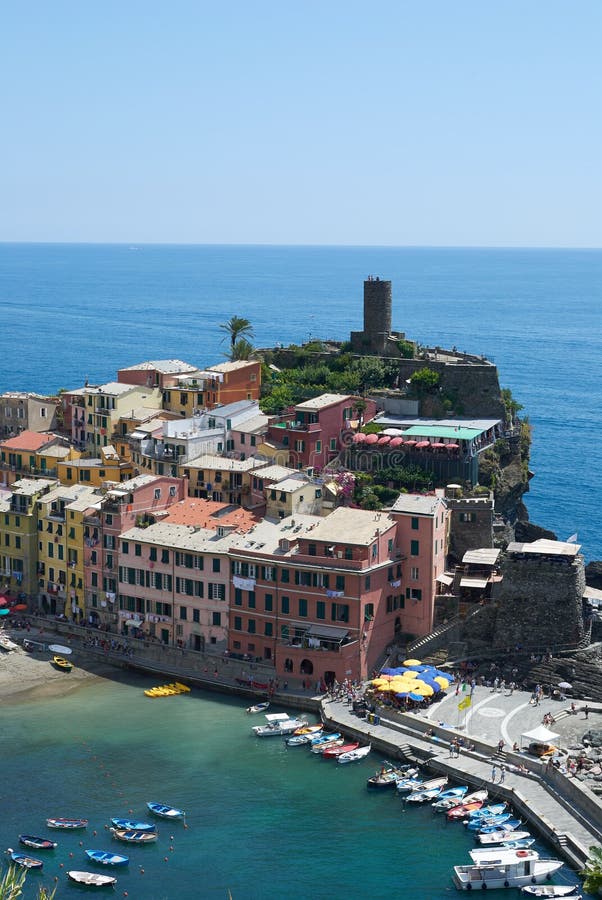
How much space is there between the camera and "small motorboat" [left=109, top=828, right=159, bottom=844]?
62469 millimetres

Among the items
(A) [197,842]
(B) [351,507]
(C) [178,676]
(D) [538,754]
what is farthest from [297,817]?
(B) [351,507]

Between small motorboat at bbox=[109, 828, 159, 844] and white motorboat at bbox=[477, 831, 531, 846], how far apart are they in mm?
14914

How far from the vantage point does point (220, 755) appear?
235ft

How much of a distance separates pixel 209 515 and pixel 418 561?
15.1m

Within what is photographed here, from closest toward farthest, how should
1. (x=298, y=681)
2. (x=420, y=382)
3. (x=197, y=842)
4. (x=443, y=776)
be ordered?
(x=197, y=842) → (x=443, y=776) → (x=298, y=681) → (x=420, y=382)

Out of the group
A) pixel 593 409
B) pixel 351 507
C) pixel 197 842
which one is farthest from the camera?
pixel 593 409

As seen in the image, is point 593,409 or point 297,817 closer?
point 297,817

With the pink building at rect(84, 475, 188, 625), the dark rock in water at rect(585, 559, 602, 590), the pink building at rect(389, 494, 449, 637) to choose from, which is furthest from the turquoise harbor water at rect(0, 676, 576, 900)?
the dark rock in water at rect(585, 559, 602, 590)

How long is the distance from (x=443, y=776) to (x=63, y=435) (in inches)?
2091

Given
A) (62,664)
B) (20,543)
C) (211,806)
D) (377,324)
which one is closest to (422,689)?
(211,806)

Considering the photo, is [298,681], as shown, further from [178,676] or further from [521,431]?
[521,431]

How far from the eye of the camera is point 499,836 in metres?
62.1

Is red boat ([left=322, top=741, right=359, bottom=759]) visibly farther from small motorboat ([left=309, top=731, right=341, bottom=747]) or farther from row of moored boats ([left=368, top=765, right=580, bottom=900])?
row of moored boats ([left=368, top=765, right=580, bottom=900])

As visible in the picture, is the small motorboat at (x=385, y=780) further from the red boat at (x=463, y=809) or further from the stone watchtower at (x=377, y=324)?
the stone watchtower at (x=377, y=324)
